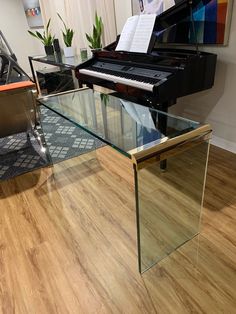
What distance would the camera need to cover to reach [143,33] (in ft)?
6.90

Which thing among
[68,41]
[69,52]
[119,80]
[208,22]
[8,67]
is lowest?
[8,67]

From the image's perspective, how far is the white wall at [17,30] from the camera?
525 cm

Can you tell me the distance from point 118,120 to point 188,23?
50.9 inches

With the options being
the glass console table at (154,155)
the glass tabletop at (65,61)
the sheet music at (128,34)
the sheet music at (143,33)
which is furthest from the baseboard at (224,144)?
the glass tabletop at (65,61)

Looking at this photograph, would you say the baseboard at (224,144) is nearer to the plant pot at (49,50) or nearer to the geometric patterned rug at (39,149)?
the geometric patterned rug at (39,149)

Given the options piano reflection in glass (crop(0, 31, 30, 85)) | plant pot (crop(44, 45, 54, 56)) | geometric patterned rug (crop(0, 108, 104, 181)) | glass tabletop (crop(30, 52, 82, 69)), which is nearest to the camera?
geometric patterned rug (crop(0, 108, 104, 181))

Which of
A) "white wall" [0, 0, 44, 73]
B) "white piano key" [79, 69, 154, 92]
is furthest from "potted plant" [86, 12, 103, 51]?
"white wall" [0, 0, 44, 73]

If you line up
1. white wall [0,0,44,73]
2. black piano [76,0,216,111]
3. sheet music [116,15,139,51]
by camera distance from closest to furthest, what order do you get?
black piano [76,0,216,111] < sheet music [116,15,139,51] < white wall [0,0,44,73]

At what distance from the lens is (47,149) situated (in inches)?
94.9

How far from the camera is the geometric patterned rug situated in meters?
2.33

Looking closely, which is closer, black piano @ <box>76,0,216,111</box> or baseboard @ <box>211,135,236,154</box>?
black piano @ <box>76,0,216,111</box>

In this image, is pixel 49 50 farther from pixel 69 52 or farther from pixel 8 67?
pixel 8 67

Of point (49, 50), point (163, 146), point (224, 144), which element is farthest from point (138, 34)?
point (49, 50)

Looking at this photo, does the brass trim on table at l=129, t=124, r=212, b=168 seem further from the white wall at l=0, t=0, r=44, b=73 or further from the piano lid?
the white wall at l=0, t=0, r=44, b=73
